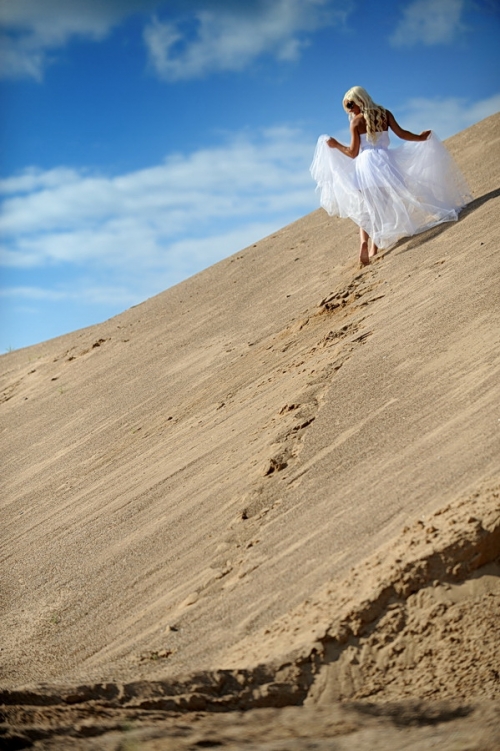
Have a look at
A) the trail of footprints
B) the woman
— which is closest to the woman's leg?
the woman

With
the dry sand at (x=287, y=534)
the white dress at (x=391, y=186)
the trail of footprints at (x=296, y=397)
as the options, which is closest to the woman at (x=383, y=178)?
the white dress at (x=391, y=186)

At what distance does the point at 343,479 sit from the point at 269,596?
1.09 metres

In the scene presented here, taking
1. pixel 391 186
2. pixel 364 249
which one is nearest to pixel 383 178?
pixel 391 186

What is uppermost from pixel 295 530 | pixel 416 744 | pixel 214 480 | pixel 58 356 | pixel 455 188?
pixel 58 356

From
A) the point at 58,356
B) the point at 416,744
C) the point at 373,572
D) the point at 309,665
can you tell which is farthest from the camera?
the point at 58,356

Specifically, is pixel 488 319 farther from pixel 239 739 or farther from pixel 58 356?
pixel 58 356

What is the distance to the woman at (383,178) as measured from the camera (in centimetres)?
916

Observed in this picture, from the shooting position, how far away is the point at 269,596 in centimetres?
427

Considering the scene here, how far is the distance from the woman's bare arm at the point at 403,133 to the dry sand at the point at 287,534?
105 centimetres

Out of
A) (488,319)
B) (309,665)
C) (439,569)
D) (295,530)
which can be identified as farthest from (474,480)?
(488,319)

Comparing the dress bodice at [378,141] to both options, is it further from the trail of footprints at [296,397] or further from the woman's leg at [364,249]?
the trail of footprints at [296,397]

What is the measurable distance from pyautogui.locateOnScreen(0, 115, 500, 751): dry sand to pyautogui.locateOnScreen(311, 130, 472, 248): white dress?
1.02 feet

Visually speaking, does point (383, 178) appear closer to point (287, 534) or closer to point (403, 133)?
point (403, 133)

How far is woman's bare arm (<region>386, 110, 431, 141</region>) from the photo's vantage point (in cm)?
930
